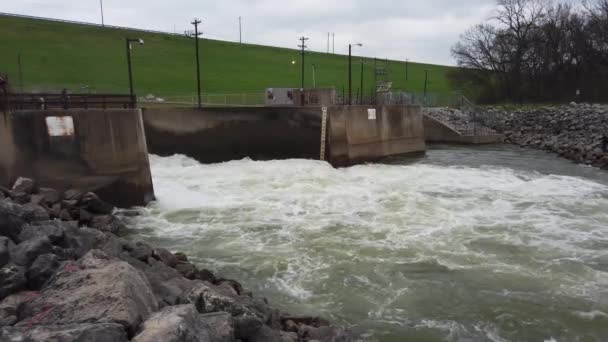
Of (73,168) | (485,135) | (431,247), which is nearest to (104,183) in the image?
(73,168)

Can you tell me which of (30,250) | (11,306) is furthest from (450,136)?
(11,306)

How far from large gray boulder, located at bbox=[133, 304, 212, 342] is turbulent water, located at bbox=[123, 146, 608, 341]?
325 cm

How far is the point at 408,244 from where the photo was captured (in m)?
10.8

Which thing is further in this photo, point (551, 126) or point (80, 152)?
point (551, 126)

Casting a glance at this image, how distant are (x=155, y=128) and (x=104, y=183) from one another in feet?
29.6

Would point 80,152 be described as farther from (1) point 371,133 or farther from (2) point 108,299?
(1) point 371,133

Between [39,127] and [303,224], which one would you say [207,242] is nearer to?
[303,224]

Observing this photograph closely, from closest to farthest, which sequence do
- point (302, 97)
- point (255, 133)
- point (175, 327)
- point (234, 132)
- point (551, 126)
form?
1. point (175, 327)
2. point (234, 132)
3. point (255, 133)
4. point (302, 97)
5. point (551, 126)

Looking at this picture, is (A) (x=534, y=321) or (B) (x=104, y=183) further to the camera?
(B) (x=104, y=183)

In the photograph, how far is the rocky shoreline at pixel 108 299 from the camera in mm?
4328

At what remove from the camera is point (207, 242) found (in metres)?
11.1

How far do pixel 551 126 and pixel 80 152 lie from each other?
33.6 metres

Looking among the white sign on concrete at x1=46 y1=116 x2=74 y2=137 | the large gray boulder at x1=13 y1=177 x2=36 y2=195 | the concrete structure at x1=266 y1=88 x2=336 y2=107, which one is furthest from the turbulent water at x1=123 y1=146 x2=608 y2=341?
the concrete structure at x1=266 y1=88 x2=336 y2=107

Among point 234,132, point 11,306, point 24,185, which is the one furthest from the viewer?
point 234,132
